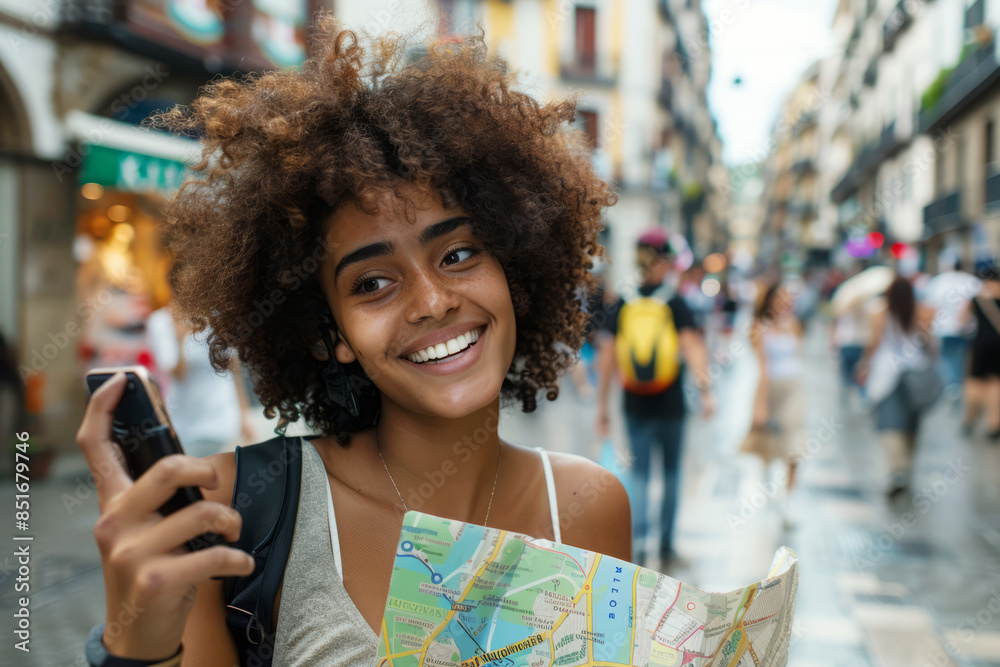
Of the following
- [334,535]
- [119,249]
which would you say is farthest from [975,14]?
[334,535]

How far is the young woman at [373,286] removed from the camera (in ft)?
4.29

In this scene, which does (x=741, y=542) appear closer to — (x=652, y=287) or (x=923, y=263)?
(x=652, y=287)

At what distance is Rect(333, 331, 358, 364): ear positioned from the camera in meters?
1.49

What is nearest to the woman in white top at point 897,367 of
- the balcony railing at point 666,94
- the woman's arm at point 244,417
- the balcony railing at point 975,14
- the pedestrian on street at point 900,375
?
the pedestrian on street at point 900,375

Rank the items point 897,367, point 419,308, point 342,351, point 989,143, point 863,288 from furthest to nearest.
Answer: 1. point 989,143
2. point 863,288
3. point 897,367
4. point 342,351
5. point 419,308

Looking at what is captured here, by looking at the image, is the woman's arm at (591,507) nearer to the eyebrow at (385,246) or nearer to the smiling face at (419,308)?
the smiling face at (419,308)

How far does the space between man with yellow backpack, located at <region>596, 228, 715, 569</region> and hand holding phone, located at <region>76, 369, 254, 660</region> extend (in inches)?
157

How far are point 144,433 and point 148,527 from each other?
10 cm

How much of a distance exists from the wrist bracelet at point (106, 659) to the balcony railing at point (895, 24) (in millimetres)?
27151

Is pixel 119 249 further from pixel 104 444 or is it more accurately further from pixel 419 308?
pixel 104 444

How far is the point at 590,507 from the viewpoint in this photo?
160 cm

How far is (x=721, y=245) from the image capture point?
77312mm

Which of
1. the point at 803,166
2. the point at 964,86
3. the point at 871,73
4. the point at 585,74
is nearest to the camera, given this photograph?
the point at 964,86

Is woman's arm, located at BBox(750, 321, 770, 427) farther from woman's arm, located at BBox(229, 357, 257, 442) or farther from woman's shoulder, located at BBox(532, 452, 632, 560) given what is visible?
woman's shoulder, located at BBox(532, 452, 632, 560)
